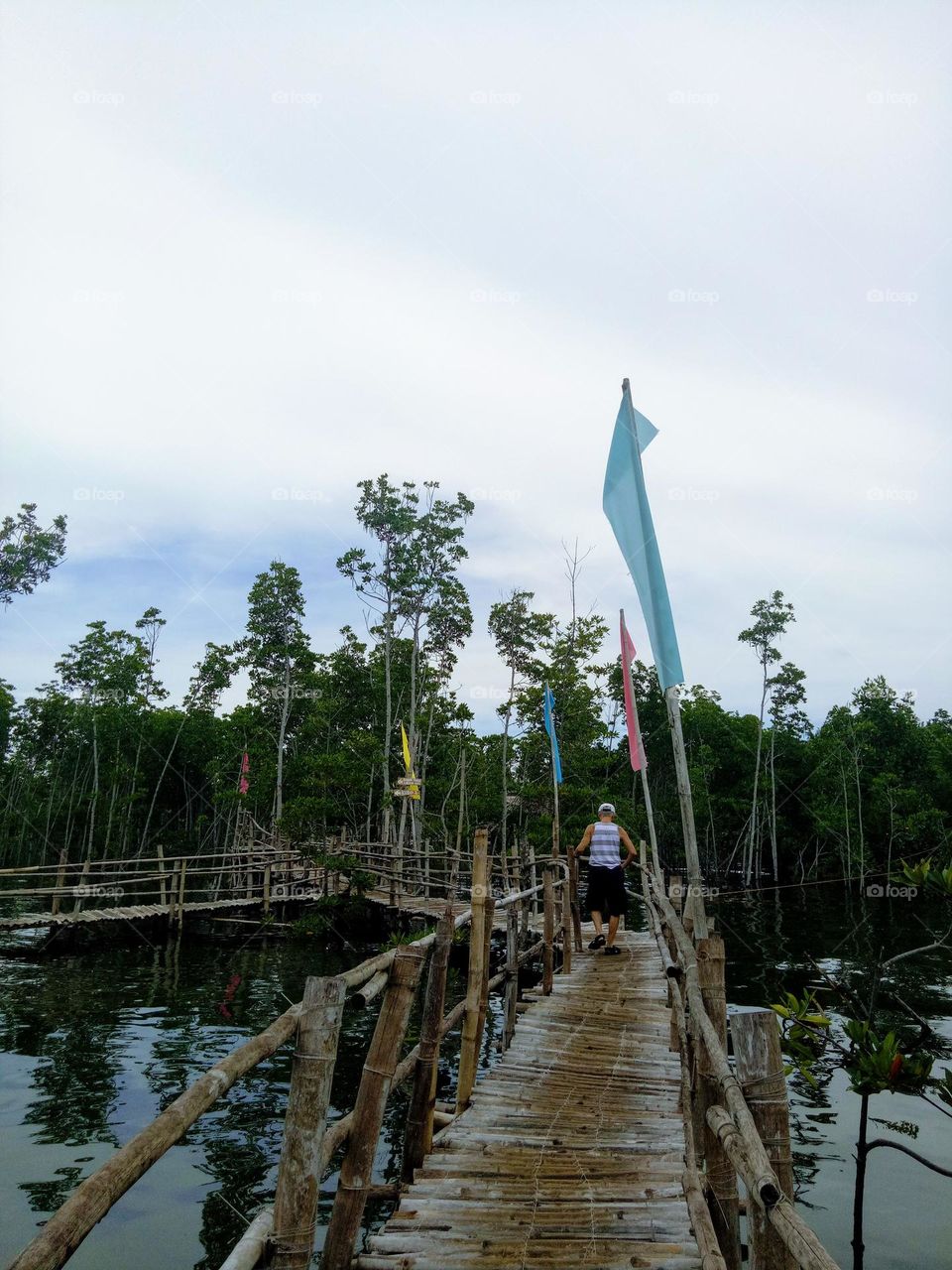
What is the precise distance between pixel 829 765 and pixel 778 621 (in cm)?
724

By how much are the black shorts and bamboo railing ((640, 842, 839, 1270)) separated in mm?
4685

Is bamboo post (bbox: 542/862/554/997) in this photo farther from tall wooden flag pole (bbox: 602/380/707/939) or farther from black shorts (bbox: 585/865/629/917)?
tall wooden flag pole (bbox: 602/380/707/939)

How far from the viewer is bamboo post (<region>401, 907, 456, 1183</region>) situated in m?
4.34

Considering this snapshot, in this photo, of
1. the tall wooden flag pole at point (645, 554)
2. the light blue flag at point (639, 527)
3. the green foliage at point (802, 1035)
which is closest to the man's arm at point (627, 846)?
the tall wooden flag pole at point (645, 554)

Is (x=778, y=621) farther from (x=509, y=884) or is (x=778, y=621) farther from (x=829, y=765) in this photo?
(x=509, y=884)

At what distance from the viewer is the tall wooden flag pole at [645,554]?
596cm

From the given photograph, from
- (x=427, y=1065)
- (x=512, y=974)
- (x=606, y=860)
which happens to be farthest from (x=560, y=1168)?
(x=606, y=860)

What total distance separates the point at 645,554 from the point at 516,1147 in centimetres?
Answer: 426

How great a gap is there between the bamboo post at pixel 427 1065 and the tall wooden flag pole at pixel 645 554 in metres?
2.00

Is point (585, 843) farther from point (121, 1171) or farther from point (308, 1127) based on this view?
point (121, 1171)

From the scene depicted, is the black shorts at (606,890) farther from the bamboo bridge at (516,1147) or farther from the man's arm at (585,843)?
the bamboo bridge at (516,1147)

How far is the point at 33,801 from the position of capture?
4506 cm

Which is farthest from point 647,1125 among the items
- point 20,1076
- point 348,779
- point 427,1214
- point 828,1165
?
point 348,779

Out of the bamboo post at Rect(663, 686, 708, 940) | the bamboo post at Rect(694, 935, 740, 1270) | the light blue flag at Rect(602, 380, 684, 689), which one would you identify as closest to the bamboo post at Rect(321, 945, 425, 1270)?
the bamboo post at Rect(694, 935, 740, 1270)
